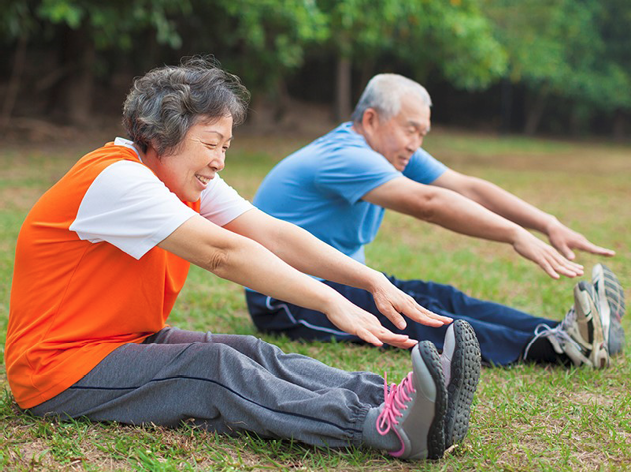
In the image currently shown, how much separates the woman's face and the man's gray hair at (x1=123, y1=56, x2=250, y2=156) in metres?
0.02

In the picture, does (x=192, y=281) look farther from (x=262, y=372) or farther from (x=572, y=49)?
(x=572, y=49)

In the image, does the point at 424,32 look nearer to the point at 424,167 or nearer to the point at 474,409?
the point at 424,167

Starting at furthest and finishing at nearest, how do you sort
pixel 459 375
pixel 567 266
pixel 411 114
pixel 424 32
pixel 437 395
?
pixel 424 32 → pixel 411 114 → pixel 567 266 → pixel 459 375 → pixel 437 395

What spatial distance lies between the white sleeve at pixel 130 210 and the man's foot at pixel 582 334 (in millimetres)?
1816

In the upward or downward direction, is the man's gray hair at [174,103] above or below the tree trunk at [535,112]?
above

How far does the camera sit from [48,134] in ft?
43.0

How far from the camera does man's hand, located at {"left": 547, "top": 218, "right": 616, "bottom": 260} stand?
3475mm

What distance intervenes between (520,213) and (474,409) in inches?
55.1

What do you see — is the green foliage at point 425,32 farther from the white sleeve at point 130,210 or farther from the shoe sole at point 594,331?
the white sleeve at point 130,210

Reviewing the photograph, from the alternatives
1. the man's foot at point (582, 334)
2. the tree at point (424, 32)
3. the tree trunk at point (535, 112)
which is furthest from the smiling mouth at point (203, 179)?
the tree trunk at point (535, 112)


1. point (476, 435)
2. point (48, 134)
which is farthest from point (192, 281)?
point (48, 134)

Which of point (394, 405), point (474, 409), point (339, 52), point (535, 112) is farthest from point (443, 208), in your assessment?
point (535, 112)

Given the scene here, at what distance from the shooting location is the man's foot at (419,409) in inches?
84.0

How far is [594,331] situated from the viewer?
3199mm
